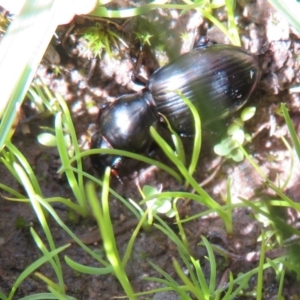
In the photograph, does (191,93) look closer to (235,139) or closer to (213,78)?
(213,78)

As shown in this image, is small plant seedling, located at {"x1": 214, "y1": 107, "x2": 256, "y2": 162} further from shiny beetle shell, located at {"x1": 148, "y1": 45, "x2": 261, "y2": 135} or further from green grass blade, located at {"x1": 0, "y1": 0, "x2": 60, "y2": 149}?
green grass blade, located at {"x1": 0, "y1": 0, "x2": 60, "y2": 149}

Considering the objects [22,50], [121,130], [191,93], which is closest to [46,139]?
[121,130]

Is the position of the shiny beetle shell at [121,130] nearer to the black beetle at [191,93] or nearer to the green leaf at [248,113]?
the black beetle at [191,93]

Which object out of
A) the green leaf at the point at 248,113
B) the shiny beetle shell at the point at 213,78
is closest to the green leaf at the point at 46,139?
the shiny beetle shell at the point at 213,78

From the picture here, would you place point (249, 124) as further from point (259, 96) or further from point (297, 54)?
point (297, 54)

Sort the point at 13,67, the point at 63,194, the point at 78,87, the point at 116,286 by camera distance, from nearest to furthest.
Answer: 1. the point at 13,67
2. the point at 116,286
3. the point at 63,194
4. the point at 78,87

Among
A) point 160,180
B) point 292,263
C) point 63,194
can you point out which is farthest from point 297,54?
point 63,194

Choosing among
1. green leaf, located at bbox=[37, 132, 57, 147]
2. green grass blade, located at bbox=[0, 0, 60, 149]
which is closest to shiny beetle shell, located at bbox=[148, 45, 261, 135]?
green leaf, located at bbox=[37, 132, 57, 147]
